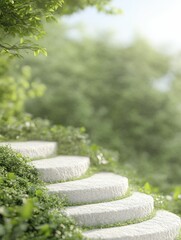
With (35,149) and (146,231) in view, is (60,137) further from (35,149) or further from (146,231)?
(146,231)

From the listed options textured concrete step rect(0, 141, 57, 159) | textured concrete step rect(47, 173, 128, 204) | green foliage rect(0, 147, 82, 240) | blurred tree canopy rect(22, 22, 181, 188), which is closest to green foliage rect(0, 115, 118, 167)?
textured concrete step rect(0, 141, 57, 159)

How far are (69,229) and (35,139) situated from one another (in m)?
4.37

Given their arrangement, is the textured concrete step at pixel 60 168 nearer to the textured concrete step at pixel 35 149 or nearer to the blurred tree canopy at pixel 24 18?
the textured concrete step at pixel 35 149

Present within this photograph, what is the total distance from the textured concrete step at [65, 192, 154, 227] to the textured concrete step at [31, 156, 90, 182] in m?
0.90

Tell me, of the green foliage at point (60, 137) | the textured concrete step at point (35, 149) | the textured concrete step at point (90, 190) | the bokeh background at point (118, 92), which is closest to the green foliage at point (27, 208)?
the textured concrete step at point (90, 190)

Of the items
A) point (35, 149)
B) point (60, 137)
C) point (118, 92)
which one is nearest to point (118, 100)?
point (118, 92)

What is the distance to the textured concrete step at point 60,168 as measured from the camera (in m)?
7.66

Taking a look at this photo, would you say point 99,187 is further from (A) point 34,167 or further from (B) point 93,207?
(A) point 34,167

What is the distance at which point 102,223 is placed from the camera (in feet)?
22.4

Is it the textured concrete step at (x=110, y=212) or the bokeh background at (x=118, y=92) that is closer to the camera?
the textured concrete step at (x=110, y=212)

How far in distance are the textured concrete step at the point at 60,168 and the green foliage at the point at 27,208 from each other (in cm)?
29

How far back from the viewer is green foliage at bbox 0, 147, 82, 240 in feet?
18.8

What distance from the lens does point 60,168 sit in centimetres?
785

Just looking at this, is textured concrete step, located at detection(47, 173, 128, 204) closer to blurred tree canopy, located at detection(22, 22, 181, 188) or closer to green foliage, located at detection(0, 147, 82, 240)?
green foliage, located at detection(0, 147, 82, 240)
